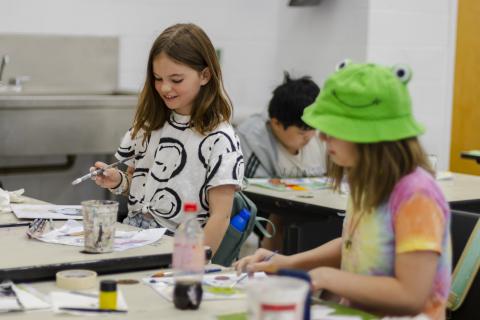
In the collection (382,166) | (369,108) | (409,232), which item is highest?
(369,108)

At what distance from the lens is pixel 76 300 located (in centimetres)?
185

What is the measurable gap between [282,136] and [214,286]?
2246 mm

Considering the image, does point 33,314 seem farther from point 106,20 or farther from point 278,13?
point 278,13

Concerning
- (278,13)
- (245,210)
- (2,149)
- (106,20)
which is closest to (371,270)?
(245,210)

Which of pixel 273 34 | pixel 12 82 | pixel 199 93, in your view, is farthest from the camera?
pixel 273 34

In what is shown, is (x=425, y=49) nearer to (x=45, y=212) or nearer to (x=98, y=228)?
(x=45, y=212)

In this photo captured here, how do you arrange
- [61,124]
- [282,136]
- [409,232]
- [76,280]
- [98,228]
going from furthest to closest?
[61,124], [282,136], [98,228], [76,280], [409,232]

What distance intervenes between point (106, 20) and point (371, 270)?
11.2ft

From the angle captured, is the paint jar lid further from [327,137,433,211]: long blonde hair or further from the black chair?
the black chair

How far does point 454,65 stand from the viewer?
559 cm

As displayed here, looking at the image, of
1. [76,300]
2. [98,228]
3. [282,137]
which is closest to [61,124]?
[282,137]

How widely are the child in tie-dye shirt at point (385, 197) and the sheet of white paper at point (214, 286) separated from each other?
20cm

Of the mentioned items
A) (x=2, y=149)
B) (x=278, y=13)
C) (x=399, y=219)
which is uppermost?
(x=278, y=13)

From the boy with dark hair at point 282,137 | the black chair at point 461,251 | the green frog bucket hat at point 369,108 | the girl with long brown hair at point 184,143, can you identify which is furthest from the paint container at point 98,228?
the boy with dark hair at point 282,137
